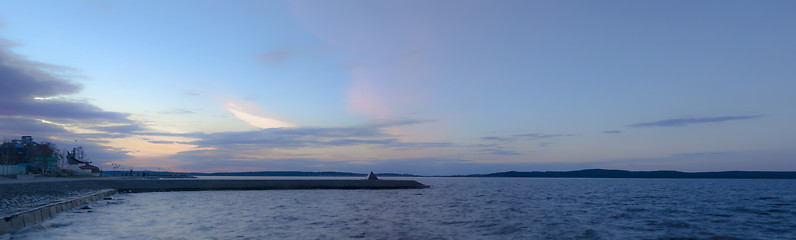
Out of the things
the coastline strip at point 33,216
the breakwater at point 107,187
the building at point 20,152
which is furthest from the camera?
the building at point 20,152

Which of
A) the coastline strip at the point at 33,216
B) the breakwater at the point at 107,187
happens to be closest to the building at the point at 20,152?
the breakwater at the point at 107,187

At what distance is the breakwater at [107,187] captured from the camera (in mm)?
29294

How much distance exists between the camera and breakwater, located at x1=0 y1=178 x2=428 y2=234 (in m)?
29.3

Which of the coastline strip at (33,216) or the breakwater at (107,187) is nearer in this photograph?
the coastline strip at (33,216)

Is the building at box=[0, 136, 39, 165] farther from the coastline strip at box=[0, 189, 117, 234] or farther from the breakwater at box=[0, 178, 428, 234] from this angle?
the coastline strip at box=[0, 189, 117, 234]

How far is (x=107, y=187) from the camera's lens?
77500 millimetres

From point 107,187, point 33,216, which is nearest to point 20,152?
point 107,187

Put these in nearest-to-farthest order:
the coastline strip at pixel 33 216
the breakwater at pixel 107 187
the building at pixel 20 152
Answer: the coastline strip at pixel 33 216 → the breakwater at pixel 107 187 → the building at pixel 20 152

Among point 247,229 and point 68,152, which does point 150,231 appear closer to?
point 247,229

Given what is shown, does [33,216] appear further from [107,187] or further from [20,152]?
[20,152]

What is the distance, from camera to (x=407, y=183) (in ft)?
382

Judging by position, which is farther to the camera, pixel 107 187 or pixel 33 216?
pixel 107 187

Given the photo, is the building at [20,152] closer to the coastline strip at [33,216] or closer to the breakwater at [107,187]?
the breakwater at [107,187]

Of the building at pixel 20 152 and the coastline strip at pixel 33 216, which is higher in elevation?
the building at pixel 20 152
